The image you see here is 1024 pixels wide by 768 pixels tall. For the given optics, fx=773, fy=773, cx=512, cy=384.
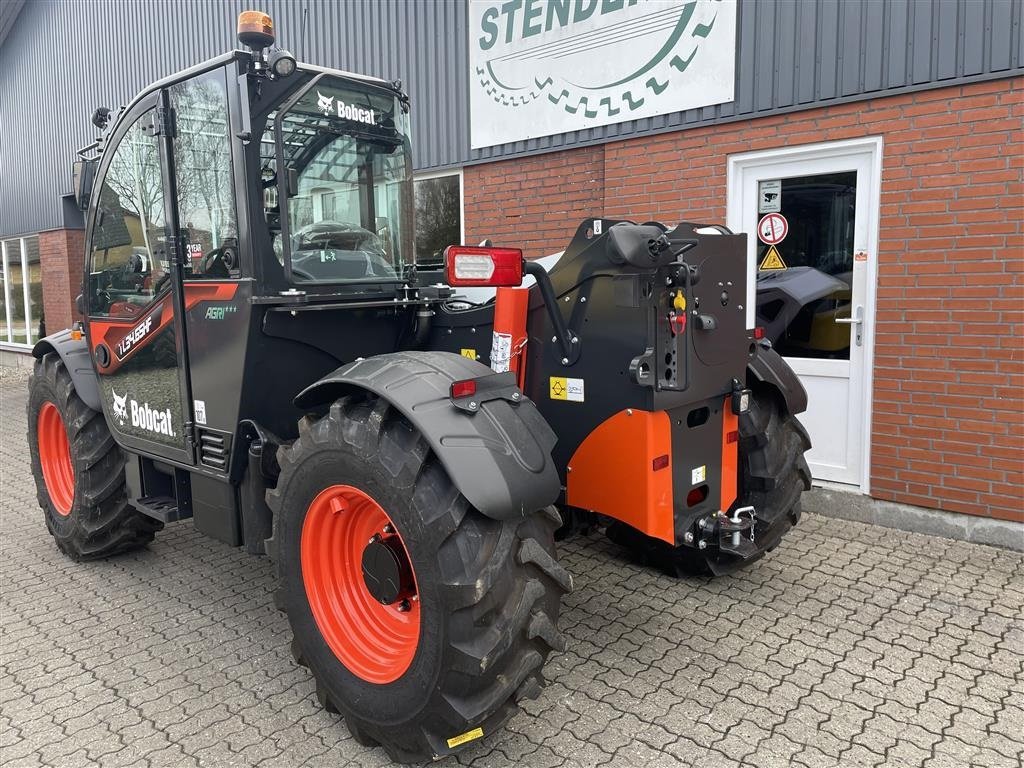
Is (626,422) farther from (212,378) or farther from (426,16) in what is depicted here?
(426,16)

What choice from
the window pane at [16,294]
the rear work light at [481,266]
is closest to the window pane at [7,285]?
the window pane at [16,294]

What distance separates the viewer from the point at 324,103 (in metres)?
3.35

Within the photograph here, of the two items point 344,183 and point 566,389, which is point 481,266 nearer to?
point 566,389

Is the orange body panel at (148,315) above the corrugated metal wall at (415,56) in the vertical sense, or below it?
below

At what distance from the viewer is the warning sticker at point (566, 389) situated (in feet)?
10.6

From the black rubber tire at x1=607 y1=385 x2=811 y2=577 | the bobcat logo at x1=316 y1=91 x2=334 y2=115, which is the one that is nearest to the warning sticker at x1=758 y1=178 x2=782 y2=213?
the black rubber tire at x1=607 y1=385 x2=811 y2=577

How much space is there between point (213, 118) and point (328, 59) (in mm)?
6050

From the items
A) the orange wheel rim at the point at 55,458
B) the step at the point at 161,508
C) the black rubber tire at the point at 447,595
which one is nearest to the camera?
the black rubber tire at the point at 447,595

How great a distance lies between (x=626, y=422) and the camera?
10.1ft

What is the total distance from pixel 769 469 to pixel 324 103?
273cm

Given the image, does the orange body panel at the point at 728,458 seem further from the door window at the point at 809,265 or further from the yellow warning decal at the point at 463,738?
the door window at the point at 809,265

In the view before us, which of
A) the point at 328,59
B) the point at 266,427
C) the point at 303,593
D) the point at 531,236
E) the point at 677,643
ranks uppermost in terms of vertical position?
the point at 328,59

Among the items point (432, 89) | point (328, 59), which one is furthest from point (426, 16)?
point (328, 59)

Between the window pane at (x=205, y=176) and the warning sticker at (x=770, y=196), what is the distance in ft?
13.2
